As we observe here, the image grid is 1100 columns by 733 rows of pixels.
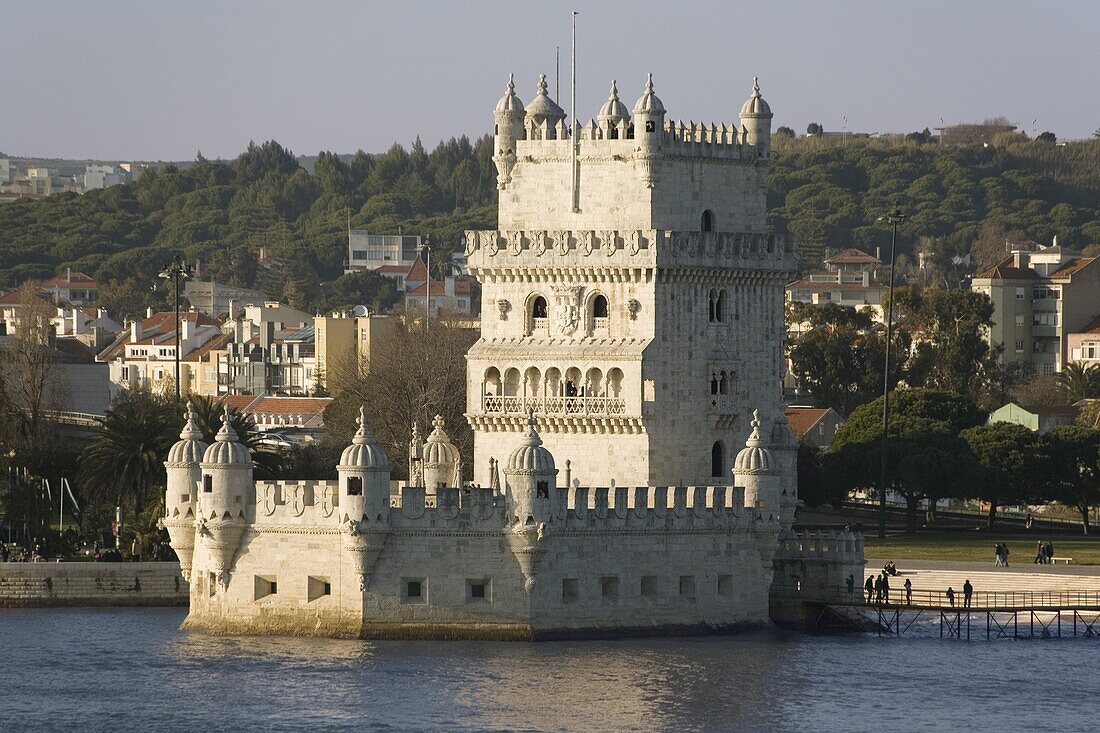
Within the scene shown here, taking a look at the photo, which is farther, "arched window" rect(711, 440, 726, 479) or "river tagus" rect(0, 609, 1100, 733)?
"arched window" rect(711, 440, 726, 479)

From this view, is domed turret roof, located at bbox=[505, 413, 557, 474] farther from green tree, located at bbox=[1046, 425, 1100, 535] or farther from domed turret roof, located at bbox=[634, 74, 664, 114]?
green tree, located at bbox=[1046, 425, 1100, 535]

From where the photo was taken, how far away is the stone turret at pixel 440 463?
274ft

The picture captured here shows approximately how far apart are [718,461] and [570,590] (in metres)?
9.07

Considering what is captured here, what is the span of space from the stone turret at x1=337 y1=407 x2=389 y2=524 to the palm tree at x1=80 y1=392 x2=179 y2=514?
73.7 ft

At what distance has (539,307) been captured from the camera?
86562 mm

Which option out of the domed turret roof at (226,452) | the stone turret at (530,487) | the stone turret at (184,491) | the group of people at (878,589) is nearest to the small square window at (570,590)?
the stone turret at (530,487)

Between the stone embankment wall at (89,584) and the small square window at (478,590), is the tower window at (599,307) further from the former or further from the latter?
the stone embankment wall at (89,584)

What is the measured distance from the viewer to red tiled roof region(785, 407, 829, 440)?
144000 mm

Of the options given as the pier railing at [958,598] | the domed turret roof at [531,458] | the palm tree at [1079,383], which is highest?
the palm tree at [1079,383]

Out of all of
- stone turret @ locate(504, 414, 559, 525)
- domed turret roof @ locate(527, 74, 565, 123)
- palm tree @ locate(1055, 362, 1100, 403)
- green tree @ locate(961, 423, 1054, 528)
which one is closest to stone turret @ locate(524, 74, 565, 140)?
domed turret roof @ locate(527, 74, 565, 123)

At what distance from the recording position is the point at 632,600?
79.3 metres

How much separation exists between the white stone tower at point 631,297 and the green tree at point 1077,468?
30962 mm

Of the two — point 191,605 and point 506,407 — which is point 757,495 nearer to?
point 506,407

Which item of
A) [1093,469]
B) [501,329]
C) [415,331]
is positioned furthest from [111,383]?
[501,329]
